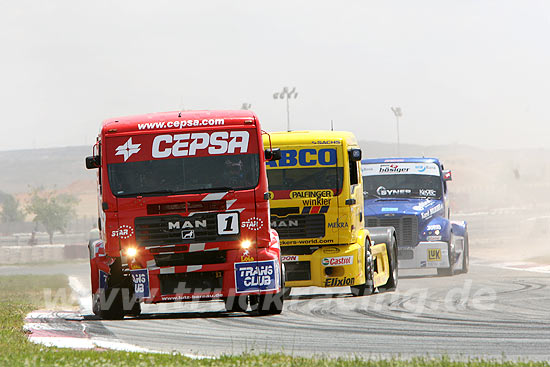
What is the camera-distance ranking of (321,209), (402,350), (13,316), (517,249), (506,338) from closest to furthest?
(402,350), (506,338), (13,316), (321,209), (517,249)

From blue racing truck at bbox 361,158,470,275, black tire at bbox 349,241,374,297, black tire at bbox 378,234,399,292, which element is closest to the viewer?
black tire at bbox 349,241,374,297

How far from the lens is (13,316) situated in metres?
15.1

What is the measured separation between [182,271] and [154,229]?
694mm

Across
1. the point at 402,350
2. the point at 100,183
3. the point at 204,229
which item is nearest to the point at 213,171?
the point at 204,229

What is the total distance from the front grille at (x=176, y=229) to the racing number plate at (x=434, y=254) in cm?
1005

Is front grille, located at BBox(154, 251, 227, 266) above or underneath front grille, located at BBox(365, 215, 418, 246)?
above

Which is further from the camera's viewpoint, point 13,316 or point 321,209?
point 321,209

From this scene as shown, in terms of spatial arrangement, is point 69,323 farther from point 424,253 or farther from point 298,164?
point 424,253

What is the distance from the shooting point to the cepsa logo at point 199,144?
44.1 feet

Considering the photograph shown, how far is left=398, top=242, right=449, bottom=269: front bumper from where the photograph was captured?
73.8ft

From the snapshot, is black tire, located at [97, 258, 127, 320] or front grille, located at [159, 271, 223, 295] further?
black tire, located at [97, 258, 127, 320]

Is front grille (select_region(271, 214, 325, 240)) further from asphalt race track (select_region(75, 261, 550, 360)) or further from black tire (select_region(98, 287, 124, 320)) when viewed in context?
black tire (select_region(98, 287, 124, 320))

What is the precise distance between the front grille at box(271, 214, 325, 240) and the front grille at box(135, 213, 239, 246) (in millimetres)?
2898

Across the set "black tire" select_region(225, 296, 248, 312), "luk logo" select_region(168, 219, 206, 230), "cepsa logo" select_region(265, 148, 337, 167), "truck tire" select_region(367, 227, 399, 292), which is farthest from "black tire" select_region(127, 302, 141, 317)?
"truck tire" select_region(367, 227, 399, 292)
